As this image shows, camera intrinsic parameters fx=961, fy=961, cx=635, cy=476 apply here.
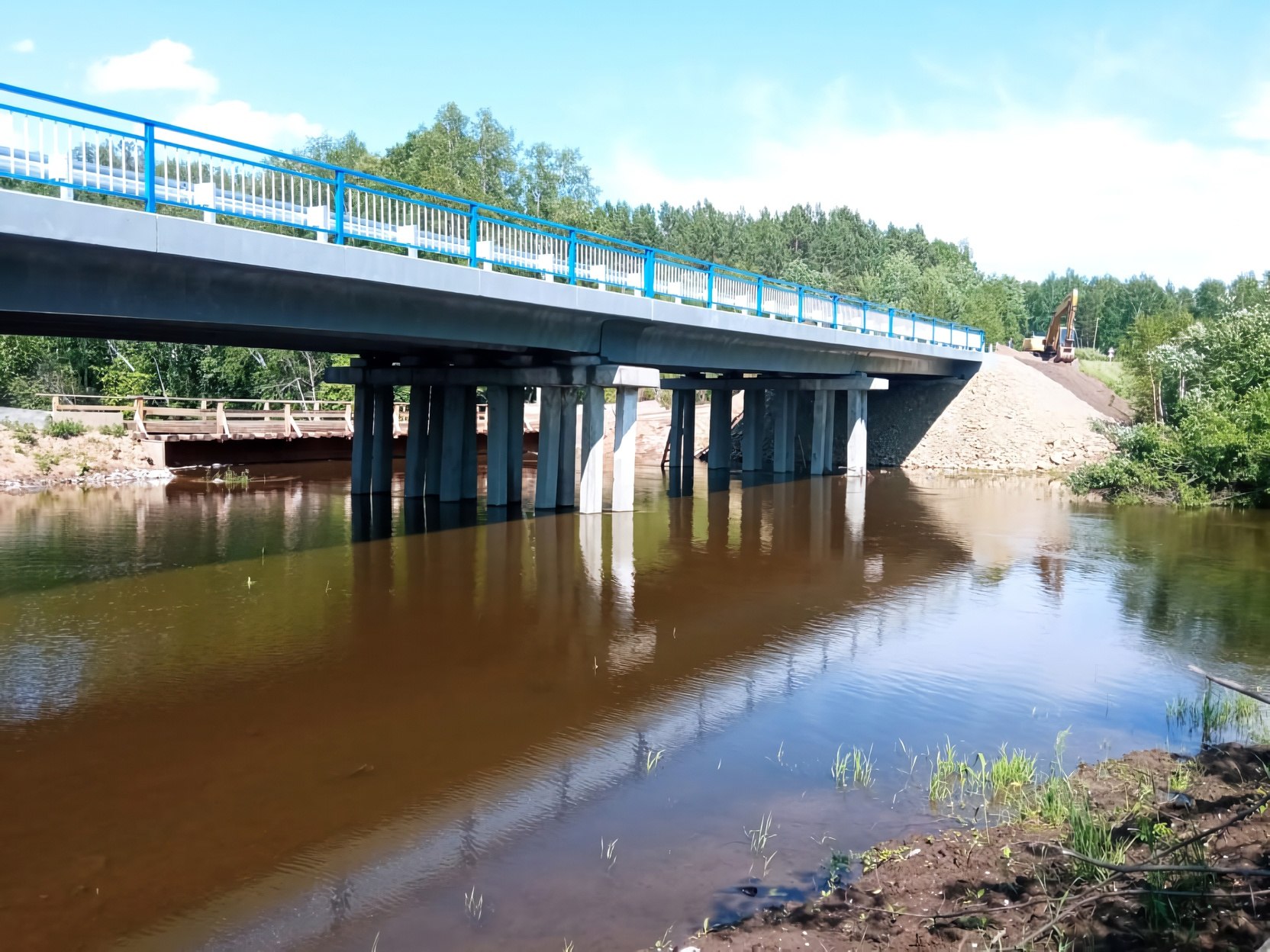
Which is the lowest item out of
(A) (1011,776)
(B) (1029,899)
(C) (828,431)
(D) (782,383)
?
(A) (1011,776)

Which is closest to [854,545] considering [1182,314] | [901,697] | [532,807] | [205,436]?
[901,697]

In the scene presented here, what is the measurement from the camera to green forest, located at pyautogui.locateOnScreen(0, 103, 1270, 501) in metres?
27.4

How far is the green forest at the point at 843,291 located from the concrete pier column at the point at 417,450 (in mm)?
18594

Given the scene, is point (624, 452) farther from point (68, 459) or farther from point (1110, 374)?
point (1110, 374)

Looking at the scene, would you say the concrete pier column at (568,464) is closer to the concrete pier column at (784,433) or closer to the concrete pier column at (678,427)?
the concrete pier column at (678,427)

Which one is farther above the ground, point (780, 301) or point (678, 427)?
point (780, 301)

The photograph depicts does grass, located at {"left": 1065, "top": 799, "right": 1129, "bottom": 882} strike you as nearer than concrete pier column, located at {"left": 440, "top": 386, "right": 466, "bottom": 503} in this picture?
Yes

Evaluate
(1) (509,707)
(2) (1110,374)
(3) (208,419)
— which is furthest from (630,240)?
(1) (509,707)

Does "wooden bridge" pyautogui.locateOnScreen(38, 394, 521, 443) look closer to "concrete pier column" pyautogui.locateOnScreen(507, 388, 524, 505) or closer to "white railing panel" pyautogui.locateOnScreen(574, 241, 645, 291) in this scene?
"concrete pier column" pyautogui.locateOnScreen(507, 388, 524, 505)

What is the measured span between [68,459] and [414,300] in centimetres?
1733

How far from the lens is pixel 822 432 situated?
113 feet

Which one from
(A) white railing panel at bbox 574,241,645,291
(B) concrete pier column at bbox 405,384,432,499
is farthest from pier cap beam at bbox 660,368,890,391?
(A) white railing panel at bbox 574,241,645,291

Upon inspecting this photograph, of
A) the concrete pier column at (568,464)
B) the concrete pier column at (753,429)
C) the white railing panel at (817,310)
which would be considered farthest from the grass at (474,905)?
the concrete pier column at (753,429)

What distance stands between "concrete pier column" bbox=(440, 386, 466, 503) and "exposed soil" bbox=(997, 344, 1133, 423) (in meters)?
29.7
